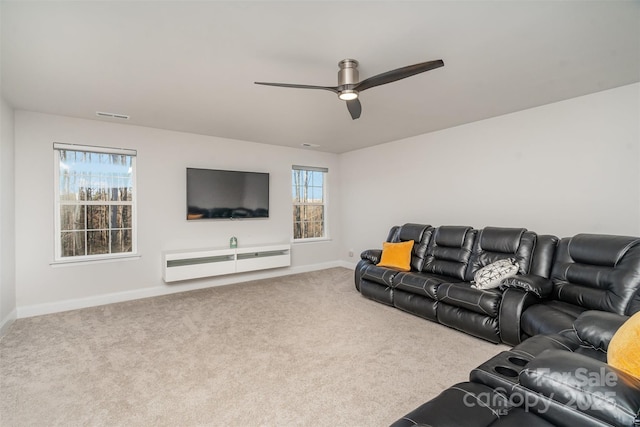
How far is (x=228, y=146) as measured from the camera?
202 inches

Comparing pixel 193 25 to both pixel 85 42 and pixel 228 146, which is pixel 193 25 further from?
pixel 228 146

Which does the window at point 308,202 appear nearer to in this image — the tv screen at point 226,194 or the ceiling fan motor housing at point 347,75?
the tv screen at point 226,194

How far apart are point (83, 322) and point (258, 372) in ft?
7.98

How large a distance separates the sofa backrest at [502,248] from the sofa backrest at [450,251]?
3.1 inches

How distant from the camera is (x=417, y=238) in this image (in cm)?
425

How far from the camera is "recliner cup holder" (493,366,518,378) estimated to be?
1.36 m

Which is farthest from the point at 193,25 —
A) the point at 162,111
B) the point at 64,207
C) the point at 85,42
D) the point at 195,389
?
the point at 64,207

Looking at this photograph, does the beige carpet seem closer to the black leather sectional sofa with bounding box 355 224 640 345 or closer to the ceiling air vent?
the black leather sectional sofa with bounding box 355 224 640 345

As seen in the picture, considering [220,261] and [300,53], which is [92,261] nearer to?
[220,261]

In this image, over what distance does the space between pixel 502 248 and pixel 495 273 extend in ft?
1.53

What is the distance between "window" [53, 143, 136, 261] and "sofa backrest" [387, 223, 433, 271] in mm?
3941

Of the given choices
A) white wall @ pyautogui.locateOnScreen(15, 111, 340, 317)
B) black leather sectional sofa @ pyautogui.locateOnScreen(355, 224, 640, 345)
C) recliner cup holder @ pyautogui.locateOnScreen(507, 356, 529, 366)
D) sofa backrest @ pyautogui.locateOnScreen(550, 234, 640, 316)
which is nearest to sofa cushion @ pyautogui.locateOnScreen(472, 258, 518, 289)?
black leather sectional sofa @ pyautogui.locateOnScreen(355, 224, 640, 345)

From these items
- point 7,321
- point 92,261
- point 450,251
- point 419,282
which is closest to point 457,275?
point 450,251

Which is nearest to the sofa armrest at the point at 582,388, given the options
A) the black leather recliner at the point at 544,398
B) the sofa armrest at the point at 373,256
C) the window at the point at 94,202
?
the black leather recliner at the point at 544,398
